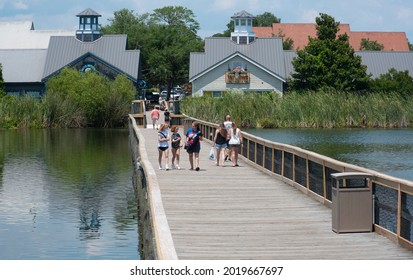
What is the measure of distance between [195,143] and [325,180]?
9.29 metres

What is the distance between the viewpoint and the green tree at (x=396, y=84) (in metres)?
93.9

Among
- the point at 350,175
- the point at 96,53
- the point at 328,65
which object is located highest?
the point at 96,53

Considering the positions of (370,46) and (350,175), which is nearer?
(350,175)

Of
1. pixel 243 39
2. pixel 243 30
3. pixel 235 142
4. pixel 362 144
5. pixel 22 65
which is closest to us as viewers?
pixel 235 142

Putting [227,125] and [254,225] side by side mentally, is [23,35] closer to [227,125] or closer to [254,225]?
[227,125]

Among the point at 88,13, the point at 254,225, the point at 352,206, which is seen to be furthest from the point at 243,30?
the point at 352,206

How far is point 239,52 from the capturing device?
335ft

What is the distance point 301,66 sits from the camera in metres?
94.4

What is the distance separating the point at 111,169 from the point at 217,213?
94.4ft

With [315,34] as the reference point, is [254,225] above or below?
below

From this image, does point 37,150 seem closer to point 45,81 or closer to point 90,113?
point 90,113

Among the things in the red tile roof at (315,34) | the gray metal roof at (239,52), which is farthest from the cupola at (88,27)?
the red tile roof at (315,34)

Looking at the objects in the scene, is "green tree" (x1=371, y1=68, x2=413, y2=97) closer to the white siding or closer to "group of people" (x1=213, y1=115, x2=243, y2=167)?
the white siding

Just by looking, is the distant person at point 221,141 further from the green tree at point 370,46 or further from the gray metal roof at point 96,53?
the green tree at point 370,46
